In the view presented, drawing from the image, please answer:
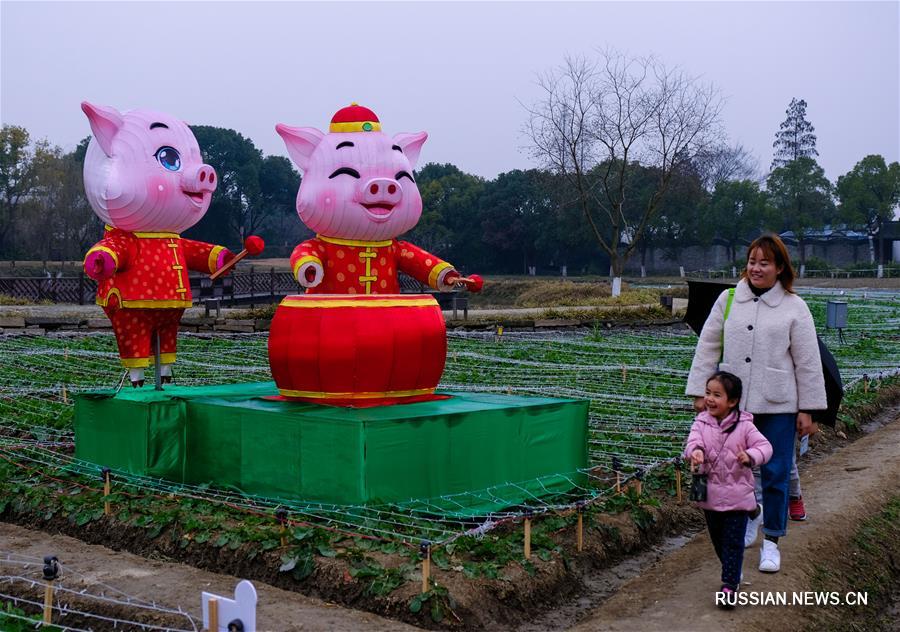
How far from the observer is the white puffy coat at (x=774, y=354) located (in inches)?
208

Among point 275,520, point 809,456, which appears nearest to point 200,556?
point 275,520

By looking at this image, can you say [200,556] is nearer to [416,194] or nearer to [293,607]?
[293,607]

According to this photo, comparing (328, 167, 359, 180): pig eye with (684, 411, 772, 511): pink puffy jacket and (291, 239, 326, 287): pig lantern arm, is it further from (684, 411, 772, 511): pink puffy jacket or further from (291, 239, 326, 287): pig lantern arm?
(684, 411, 772, 511): pink puffy jacket

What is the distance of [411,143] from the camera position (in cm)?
847

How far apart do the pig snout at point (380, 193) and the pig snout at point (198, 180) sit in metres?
1.73

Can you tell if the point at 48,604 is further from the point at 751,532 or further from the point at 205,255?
the point at 205,255

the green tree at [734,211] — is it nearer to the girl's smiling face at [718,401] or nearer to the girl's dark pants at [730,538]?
the girl's smiling face at [718,401]

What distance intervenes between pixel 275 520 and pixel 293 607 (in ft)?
4.11

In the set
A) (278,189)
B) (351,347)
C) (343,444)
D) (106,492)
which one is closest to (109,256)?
(106,492)

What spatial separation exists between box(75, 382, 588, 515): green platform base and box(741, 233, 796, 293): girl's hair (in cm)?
226

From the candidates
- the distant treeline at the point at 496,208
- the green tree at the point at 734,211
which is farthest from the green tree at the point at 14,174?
the green tree at the point at 734,211

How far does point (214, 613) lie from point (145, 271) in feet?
17.8

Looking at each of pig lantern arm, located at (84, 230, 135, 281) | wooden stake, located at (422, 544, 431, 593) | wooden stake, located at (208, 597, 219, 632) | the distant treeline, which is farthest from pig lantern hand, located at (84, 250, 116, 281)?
the distant treeline

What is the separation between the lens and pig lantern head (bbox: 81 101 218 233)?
27.4 feet
